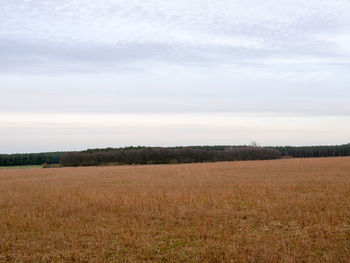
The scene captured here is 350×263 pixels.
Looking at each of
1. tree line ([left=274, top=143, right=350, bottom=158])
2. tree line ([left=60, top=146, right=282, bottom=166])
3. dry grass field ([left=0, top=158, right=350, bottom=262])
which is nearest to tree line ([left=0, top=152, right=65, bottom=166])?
tree line ([left=60, top=146, right=282, bottom=166])

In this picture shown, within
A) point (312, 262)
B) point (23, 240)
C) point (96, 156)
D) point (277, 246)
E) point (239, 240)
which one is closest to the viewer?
point (312, 262)

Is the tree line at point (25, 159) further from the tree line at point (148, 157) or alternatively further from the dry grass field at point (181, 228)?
the dry grass field at point (181, 228)

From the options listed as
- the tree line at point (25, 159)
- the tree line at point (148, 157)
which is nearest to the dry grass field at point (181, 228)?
the tree line at point (148, 157)

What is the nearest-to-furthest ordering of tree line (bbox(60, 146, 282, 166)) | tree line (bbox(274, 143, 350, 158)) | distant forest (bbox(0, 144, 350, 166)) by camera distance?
tree line (bbox(60, 146, 282, 166))
distant forest (bbox(0, 144, 350, 166))
tree line (bbox(274, 143, 350, 158))

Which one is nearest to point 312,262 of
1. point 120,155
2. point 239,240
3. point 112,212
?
point 239,240

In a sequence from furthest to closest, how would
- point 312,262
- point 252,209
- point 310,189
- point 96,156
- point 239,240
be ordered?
point 96,156 < point 310,189 < point 252,209 < point 239,240 < point 312,262

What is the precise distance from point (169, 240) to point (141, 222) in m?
2.74

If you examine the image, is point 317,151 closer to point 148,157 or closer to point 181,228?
point 148,157

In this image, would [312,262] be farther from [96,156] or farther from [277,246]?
[96,156]

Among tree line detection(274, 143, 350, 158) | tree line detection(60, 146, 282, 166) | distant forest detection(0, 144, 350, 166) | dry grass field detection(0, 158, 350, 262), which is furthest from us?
tree line detection(274, 143, 350, 158)

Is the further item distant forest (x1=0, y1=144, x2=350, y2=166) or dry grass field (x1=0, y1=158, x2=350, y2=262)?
distant forest (x1=0, y1=144, x2=350, y2=166)

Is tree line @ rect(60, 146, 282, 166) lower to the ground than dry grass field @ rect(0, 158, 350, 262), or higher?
higher

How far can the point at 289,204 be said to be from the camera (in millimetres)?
17750

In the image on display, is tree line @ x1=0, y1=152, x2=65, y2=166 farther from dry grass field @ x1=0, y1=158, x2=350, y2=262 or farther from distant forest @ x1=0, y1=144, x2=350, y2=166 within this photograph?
dry grass field @ x1=0, y1=158, x2=350, y2=262
